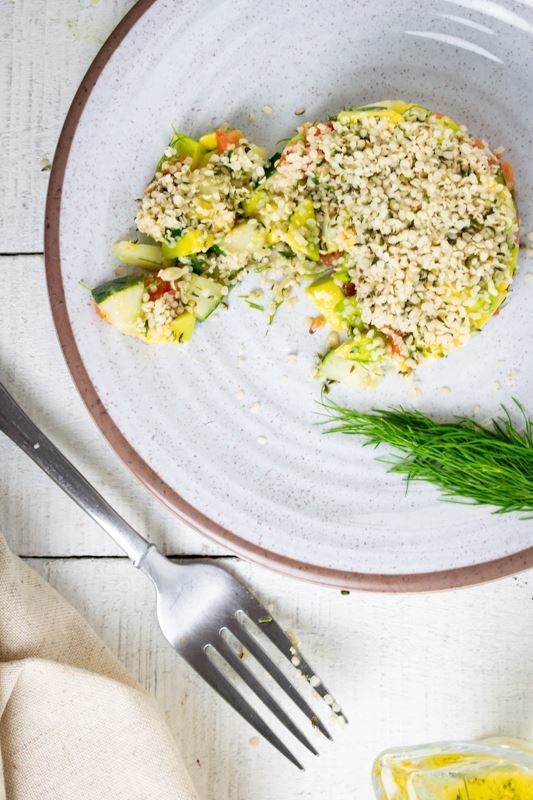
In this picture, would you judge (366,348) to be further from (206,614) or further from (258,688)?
(258,688)

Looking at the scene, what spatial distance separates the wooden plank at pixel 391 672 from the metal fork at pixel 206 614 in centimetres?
5

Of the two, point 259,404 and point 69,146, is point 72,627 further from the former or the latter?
point 69,146

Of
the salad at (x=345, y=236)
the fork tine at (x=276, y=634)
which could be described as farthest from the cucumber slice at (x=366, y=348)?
the fork tine at (x=276, y=634)

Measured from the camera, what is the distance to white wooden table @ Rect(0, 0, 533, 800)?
6.73 feet

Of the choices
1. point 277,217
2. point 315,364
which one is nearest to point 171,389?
point 315,364

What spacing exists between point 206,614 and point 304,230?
0.97 meters

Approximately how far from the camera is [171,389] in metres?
1.98

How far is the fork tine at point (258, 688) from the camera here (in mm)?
2004

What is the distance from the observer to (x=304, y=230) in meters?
1.83

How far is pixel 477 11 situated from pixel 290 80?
18.8 inches

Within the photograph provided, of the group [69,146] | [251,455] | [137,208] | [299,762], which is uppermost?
[69,146]

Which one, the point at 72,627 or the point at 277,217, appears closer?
the point at 277,217

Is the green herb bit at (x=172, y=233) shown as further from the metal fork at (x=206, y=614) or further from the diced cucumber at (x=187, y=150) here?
the metal fork at (x=206, y=614)

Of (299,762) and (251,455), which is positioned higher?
(251,455)
